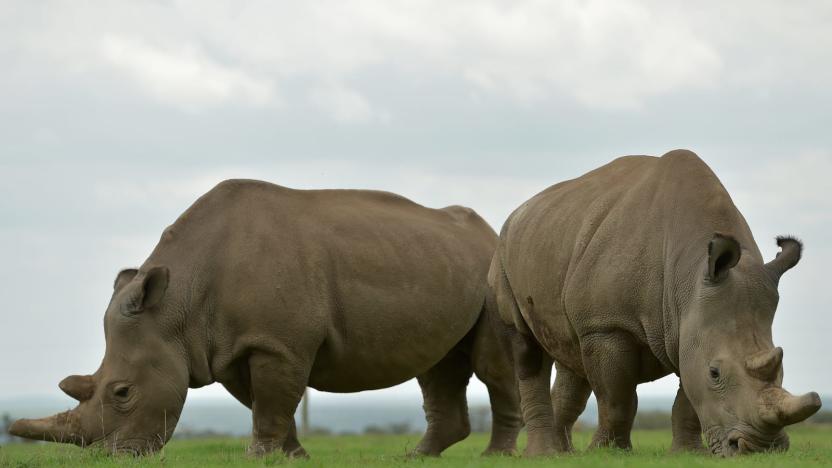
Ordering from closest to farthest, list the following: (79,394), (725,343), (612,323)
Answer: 1. (725,343)
2. (612,323)
3. (79,394)

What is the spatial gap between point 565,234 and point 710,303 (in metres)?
2.61

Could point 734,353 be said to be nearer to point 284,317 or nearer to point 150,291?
point 284,317

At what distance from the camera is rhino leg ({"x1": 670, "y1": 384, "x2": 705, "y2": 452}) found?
1296cm

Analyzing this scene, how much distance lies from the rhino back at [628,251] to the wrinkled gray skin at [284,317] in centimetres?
173

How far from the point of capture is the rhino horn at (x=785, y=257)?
37.7 ft

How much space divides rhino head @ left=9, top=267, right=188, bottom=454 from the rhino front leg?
0.69 meters

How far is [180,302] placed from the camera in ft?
45.8

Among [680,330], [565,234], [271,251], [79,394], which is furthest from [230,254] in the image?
→ [680,330]

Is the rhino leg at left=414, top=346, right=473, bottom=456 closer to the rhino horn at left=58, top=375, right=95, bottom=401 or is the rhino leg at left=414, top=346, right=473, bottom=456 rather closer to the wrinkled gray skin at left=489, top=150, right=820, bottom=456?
the wrinkled gray skin at left=489, top=150, right=820, bottom=456

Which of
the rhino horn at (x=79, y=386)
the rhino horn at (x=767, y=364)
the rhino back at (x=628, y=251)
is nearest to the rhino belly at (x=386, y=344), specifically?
the rhino back at (x=628, y=251)

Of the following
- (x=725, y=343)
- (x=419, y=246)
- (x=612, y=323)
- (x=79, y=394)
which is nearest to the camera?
(x=725, y=343)

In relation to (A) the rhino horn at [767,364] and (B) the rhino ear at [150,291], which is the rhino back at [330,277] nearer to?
(B) the rhino ear at [150,291]

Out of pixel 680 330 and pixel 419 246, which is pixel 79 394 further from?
pixel 680 330

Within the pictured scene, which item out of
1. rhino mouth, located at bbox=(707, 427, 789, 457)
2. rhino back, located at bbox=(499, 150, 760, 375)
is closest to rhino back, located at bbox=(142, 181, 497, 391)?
rhino back, located at bbox=(499, 150, 760, 375)
